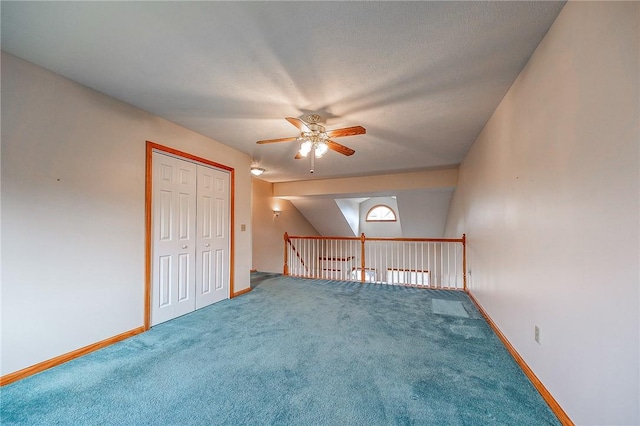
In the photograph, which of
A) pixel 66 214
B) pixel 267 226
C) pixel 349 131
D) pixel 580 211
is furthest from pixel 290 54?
pixel 267 226

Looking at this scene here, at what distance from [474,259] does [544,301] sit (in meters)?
2.29

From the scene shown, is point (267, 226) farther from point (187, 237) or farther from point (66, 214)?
point (66, 214)

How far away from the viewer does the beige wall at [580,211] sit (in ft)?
3.36

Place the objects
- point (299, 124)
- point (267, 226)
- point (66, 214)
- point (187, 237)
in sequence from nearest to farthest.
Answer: point (66, 214) → point (299, 124) → point (187, 237) → point (267, 226)

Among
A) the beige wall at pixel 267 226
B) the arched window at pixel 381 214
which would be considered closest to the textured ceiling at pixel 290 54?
the beige wall at pixel 267 226

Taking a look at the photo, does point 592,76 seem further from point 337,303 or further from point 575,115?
point 337,303

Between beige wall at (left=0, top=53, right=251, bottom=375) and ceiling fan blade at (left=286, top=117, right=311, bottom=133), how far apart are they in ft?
5.65

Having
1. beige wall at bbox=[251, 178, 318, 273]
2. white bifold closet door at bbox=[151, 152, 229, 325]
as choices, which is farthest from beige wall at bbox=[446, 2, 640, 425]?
beige wall at bbox=[251, 178, 318, 273]

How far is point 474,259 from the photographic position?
3.76 metres

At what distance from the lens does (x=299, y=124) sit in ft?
8.00

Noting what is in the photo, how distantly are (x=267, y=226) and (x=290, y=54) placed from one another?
5.27 metres

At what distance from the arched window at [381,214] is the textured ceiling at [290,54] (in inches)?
Result: 257

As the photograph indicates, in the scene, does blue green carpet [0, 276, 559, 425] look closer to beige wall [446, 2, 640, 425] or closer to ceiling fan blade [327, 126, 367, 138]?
beige wall [446, 2, 640, 425]

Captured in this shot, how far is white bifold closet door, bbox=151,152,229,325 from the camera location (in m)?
2.93
